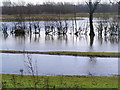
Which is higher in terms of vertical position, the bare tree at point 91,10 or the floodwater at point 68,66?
the bare tree at point 91,10

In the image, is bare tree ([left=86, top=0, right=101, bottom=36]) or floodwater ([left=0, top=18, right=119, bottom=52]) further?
bare tree ([left=86, top=0, right=101, bottom=36])

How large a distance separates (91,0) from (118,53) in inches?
563

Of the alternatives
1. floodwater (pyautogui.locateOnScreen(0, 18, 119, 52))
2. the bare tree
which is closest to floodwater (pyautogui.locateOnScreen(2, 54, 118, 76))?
floodwater (pyautogui.locateOnScreen(0, 18, 119, 52))

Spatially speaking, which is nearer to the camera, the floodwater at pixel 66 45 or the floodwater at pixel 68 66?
the floodwater at pixel 68 66

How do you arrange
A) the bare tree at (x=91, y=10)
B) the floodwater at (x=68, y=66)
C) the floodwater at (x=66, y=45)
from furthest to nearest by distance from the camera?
the bare tree at (x=91, y=10), the floodwater at (x=66, y=45), the floodwater at (x=68, y=66)

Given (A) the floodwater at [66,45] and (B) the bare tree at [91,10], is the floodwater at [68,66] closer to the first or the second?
(A) the floodwater at [66,45]

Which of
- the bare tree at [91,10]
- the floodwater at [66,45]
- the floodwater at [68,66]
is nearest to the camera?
the floodwater at [68,66]

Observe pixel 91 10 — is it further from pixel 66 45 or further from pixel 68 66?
pixel 68 66

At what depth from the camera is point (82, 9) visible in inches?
3455

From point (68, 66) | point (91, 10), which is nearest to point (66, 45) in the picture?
point (68, 66)

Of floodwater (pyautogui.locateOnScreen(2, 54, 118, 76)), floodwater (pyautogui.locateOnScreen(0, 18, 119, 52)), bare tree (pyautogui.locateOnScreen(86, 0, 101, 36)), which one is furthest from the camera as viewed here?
bare tree (pyautogui.locateOnScreen(86, 0, 101, 36))

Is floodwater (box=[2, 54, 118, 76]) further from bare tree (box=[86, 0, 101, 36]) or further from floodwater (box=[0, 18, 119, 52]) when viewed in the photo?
bare tree (box=[86, 0, 101, 36])

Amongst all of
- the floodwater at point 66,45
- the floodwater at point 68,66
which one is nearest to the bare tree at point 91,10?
the floodwater at point 66,45

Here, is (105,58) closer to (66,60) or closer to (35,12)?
(66,60)
